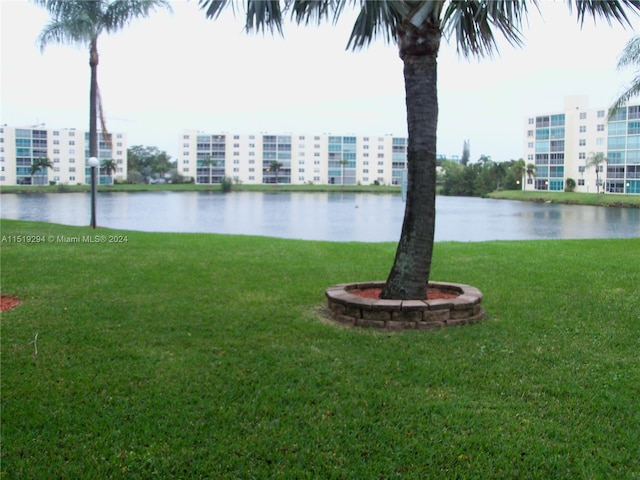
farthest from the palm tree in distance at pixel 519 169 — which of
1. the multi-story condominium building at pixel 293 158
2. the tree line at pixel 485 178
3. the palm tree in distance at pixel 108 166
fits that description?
the palm tree in distance at pixel 108 166

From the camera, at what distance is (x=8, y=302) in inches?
290

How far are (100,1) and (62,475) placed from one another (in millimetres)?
20837

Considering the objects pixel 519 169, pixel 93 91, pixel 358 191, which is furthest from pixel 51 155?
pixel 93 91

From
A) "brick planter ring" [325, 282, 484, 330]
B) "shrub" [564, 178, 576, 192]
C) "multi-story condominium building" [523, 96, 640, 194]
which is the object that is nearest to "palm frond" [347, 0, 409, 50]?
"brick planter ring" [325, 282, 484, 330]

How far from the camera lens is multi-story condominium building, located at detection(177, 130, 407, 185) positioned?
13888cm

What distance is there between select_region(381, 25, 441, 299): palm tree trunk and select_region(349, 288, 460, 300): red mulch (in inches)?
18.3

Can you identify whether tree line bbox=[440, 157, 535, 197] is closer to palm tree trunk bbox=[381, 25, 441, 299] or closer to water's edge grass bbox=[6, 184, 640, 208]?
water's edge grass bbox=[6, 184, 640, 208]

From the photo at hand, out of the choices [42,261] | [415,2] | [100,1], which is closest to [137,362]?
[415,2]

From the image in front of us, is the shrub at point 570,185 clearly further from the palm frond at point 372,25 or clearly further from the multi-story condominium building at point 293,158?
the palm frond at point 372,25

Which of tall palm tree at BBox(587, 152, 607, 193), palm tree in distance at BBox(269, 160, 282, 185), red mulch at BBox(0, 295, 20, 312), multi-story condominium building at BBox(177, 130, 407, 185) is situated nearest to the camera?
red mulch at BBox(0, 295, 20, 312)

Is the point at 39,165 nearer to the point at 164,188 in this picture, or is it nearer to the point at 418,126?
the point at 164,188

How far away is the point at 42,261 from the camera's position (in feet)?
35.1

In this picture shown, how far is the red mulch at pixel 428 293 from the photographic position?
7129 mm

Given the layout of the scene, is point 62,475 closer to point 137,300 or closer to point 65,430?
point 65,430
